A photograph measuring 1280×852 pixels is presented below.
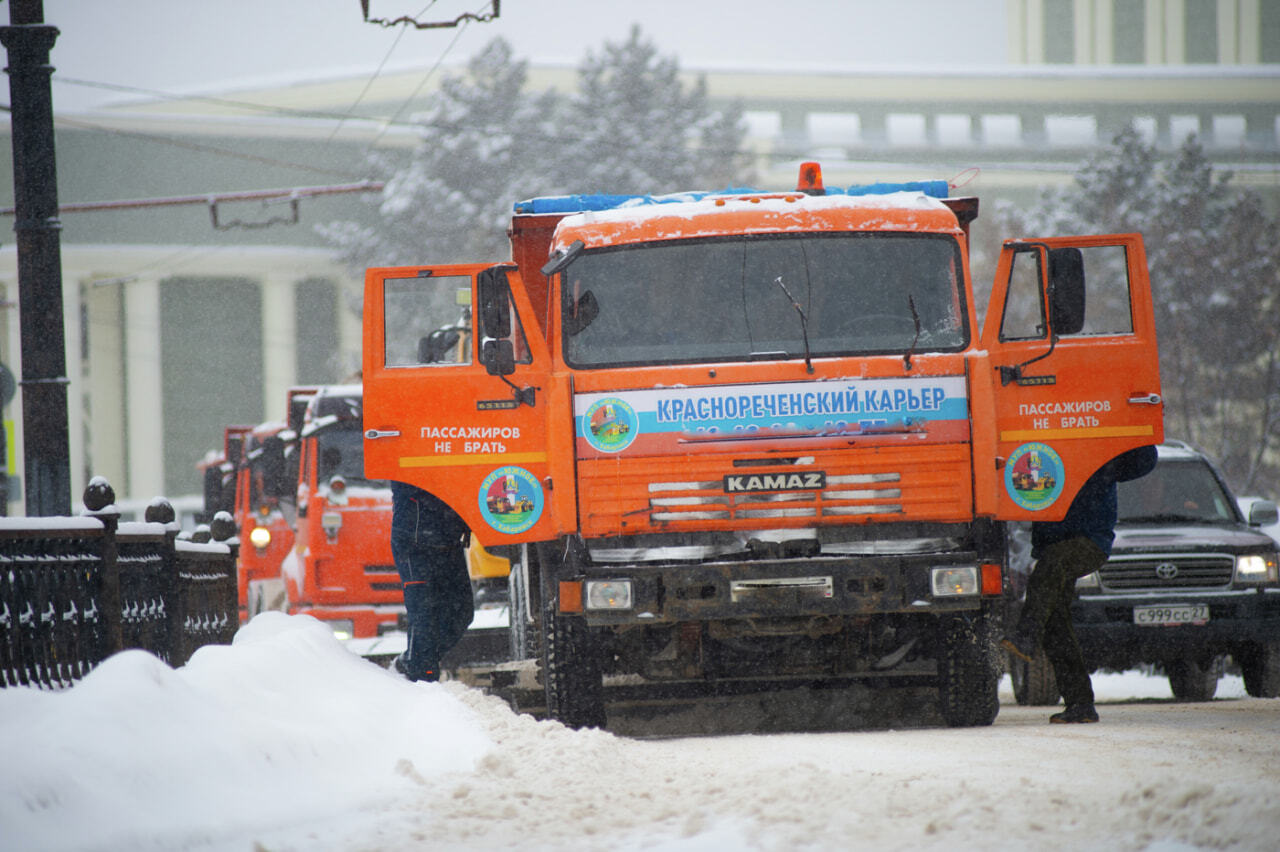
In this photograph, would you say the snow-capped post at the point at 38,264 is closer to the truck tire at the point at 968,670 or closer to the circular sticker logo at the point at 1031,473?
the truck tire at the point at 968,670

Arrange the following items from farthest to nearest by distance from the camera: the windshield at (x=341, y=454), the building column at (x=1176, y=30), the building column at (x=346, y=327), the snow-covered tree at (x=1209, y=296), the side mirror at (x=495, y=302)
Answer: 1. the building column at (x=1176, y=30)
2. the building column at (x=346, y=327)
3. the snow-covered tree at (x=1209, y=296)
4. the windshield at (x=341, y=454)
5. the side mirror at (x=495, y=302)

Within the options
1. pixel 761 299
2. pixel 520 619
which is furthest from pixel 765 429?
pixel 520 619

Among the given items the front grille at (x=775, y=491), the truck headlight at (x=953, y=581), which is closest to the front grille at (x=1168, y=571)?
the truck headlight at (x=953, y=581)

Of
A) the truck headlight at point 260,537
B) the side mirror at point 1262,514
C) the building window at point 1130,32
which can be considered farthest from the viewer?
the building window at point 1130,32

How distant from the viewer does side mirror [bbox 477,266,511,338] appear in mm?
8867

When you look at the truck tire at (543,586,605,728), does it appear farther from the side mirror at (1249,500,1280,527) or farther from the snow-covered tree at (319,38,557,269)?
the snow-covered tree at (319,38,557,269)

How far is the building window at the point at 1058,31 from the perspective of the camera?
7969cm

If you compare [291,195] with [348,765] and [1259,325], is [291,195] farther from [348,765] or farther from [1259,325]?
[1259,325]

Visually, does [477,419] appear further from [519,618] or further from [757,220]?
[519,618]

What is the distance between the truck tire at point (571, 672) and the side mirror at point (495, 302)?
139 centimetres

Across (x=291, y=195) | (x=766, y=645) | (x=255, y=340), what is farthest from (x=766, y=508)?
(x=255, y=340)

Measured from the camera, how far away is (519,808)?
6242 mm

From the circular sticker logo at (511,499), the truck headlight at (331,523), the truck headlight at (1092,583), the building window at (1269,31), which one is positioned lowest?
the truck headlight at (1092,583)

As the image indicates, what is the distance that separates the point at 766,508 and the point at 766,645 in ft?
3.57
